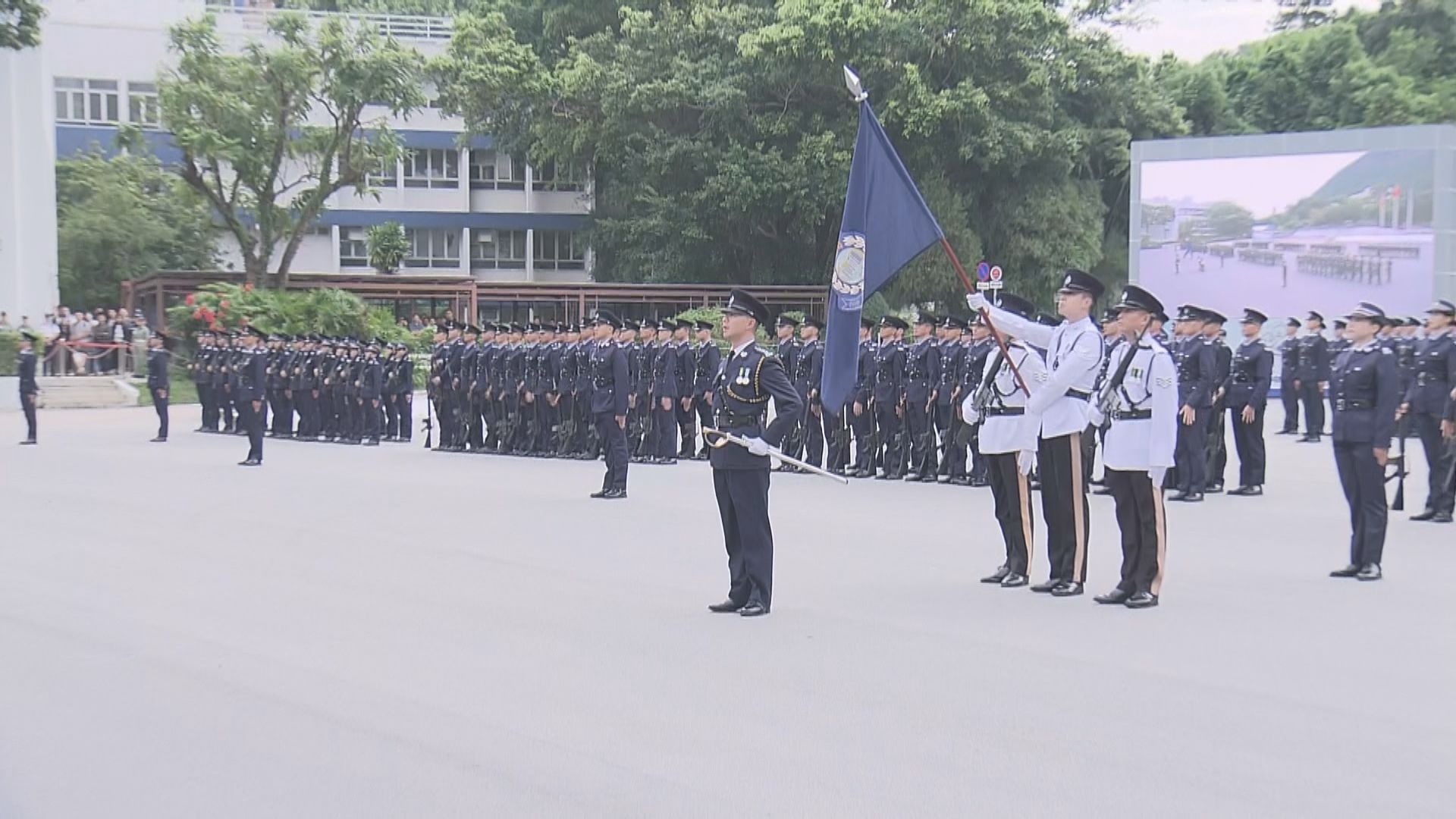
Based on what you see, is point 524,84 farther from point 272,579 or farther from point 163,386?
point 272,579

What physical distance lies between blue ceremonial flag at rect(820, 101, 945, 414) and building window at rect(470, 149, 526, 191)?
44.9 m

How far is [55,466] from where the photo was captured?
17.0 m

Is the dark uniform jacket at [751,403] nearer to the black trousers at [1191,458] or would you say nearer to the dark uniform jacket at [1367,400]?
the dark uniform jacket at [1367,400]

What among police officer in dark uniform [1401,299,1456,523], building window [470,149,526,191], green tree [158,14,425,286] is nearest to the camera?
police officer in dark uniform [1401,299,1456,523]

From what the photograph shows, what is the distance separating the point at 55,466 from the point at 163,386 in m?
4.27

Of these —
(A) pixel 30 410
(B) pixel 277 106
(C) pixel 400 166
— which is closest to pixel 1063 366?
(A) pixel 30 410

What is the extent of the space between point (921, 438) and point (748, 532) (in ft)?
26.6

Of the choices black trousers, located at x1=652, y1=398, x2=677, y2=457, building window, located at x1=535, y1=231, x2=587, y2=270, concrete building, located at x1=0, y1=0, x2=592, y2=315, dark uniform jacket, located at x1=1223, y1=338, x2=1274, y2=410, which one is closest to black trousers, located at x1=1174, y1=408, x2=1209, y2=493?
dark uniform jacket, located at x1=1223, y1=338, x2=1274, y2=410

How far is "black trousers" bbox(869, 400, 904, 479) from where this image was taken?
16156 mm

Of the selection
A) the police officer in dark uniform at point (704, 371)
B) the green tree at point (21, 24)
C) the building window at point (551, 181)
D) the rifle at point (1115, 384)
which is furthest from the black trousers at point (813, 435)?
the building window at point (551, 181)

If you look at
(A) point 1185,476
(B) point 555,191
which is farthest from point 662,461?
(B) point 555,191

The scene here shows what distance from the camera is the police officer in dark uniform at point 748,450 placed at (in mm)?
8125

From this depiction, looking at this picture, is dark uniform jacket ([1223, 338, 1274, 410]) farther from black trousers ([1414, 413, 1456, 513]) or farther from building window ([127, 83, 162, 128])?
building window ([127, 83, 162, 128])

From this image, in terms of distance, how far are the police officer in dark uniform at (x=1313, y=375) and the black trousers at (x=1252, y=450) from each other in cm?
691
